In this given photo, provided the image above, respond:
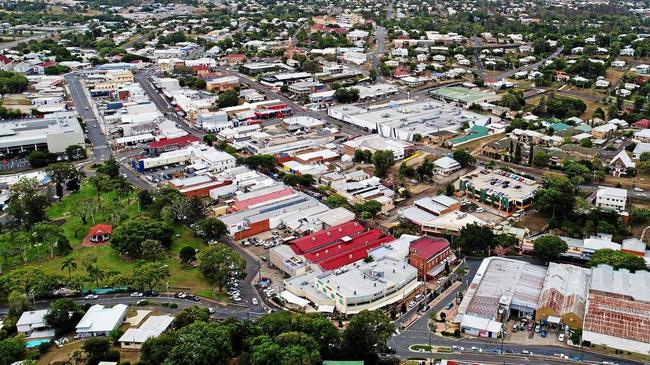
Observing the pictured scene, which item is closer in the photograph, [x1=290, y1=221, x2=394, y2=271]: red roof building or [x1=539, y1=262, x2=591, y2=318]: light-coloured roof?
[x1=539, y1=262, x2=591, y2=318]: light-coloured roof

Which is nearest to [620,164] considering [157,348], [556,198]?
[556,198]

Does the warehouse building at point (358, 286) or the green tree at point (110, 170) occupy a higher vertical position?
the green tree at point (110, 170)

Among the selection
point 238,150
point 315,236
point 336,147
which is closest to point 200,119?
point 238,150

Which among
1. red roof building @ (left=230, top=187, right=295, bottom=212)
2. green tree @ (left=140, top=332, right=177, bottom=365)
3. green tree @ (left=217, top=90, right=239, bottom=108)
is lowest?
red roof building @ (left=230, top=187, right=295, bottom=212)

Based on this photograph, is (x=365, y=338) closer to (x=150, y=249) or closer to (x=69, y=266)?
(x=150, y=249)

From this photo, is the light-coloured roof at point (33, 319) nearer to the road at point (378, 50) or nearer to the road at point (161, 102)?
the road at point (161, 102)

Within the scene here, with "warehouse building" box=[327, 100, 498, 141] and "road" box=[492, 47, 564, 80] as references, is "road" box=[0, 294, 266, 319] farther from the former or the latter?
"road" box=[492, 47, 564, 80]

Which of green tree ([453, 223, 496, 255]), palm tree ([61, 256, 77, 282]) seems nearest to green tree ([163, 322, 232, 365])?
palm tree ([61, 256, 77, 282])

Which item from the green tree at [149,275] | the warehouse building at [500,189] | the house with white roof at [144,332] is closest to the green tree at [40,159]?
the green tree at [149,275]
